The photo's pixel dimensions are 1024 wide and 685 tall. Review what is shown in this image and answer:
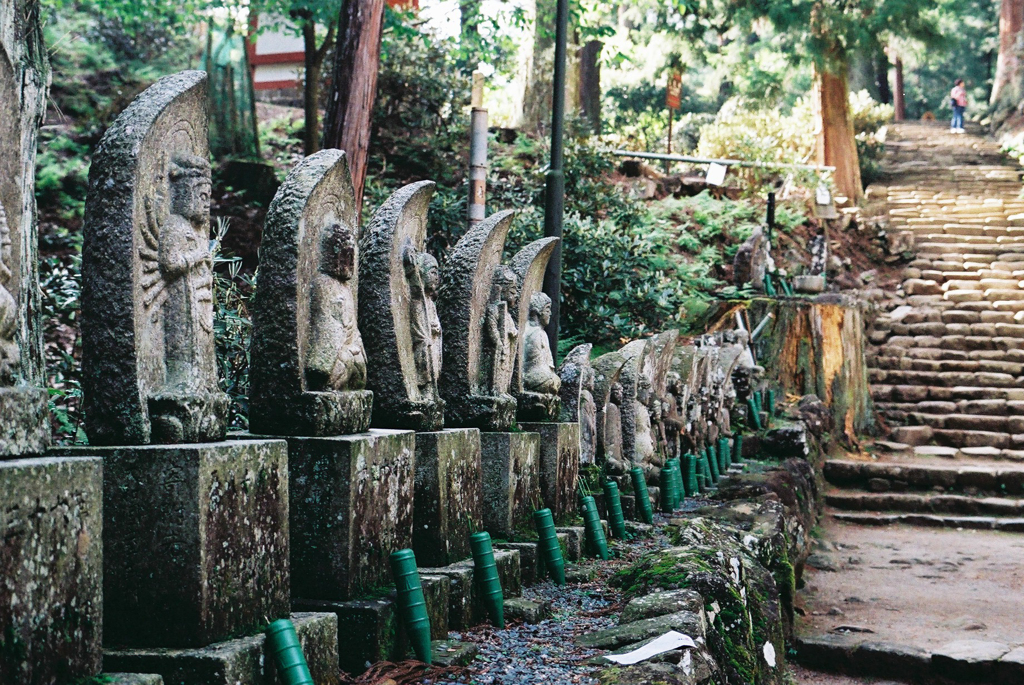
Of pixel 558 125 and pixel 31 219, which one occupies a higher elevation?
pixel 558 125

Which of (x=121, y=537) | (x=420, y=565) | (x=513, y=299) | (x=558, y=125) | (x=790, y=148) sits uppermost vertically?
(x=790, y=148)

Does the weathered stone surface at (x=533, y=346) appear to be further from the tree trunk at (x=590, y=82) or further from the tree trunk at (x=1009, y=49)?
the tree trunk at (x=1009, y=49)

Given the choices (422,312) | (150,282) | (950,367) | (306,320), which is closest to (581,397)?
(422,312)

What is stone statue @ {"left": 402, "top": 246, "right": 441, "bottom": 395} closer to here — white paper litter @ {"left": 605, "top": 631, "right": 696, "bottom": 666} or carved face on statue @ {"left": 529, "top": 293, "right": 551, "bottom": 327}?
white paper litter @ {"left": 605, "top": 631, "right": 696, "bottom": 666}

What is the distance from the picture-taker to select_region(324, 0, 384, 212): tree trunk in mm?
9156

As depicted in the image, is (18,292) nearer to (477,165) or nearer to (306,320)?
(306,320)

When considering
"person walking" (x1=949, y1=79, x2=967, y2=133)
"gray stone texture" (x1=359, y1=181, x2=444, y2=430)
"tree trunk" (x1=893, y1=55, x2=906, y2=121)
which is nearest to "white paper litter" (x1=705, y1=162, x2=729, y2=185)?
"gray stone texture" (x1=359, y1=181, x2=444, y2=430)

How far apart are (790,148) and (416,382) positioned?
2162 centimetres

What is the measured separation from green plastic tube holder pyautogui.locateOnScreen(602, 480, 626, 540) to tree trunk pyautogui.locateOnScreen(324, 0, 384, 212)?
147 inches

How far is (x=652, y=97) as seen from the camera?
31500 mm

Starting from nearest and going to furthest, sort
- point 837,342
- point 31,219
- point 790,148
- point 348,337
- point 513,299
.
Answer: point 31,219, point 348,337, point 513,299, point 837,342, point 790,148

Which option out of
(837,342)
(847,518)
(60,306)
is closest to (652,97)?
(837,342)

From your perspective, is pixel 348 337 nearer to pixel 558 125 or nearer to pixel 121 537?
pixel 121 537

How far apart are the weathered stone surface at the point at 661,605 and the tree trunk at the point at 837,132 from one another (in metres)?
20.9
